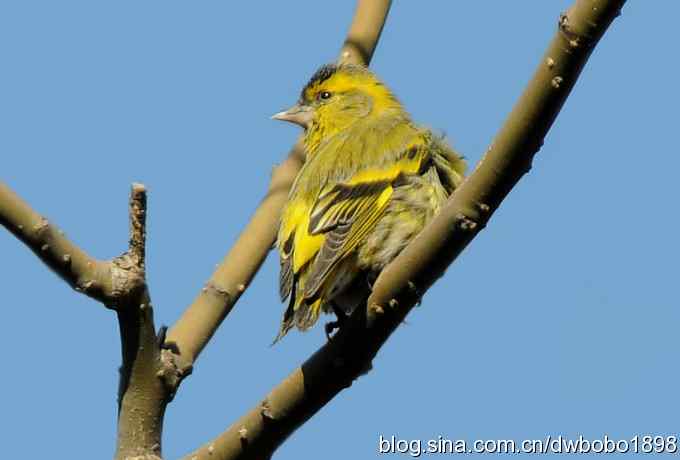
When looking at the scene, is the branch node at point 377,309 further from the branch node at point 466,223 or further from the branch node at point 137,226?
the branch node at point 137,226

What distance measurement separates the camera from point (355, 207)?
192 inches

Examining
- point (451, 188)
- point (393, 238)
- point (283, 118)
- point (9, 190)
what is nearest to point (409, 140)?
point (451, 188)

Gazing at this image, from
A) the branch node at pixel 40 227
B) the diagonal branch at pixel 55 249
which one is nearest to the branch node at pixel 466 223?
the diagonal branch at pixel 55 249

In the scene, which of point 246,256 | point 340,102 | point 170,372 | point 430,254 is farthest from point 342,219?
point 340,102

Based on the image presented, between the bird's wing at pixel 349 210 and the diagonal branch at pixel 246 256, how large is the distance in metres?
0.19

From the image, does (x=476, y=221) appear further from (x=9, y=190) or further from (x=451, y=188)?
(x=451, y=188)

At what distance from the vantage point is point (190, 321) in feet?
14.2

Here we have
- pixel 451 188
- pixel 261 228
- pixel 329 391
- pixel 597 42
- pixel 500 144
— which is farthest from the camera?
pixel 451 188

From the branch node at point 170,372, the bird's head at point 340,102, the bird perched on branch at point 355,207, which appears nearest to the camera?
the branch node at point 170,372

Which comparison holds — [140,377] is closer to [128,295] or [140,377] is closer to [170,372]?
[170,372]

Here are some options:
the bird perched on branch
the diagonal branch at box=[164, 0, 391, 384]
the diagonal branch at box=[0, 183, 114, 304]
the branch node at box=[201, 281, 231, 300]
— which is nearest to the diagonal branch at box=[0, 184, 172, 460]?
the diagonal branch at box=[0, 183, 114, 304]

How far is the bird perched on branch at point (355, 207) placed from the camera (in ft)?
15.0

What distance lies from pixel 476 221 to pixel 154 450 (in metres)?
1.32

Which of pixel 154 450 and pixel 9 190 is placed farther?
pixel 154 450
